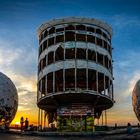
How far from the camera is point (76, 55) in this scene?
157 ft

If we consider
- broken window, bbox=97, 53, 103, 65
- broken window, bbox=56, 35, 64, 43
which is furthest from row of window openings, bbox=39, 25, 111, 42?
broken window, bbox=97, 53, 103, 65

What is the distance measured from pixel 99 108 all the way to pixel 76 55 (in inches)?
471

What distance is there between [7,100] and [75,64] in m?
12.3

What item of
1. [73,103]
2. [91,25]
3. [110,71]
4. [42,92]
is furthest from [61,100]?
[91,25]

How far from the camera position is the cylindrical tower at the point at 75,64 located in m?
47.2

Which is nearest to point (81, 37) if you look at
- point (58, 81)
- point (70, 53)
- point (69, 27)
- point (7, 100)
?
point (69, 27)

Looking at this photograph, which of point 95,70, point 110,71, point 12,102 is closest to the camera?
point 12,102

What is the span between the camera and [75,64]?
46.8 metres

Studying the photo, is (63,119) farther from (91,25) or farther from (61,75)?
(91,25)

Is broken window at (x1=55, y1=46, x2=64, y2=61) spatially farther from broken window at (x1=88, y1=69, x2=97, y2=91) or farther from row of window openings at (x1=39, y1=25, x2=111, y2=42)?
broken window at (x1=88, y1=69, x2=97, y2=91)

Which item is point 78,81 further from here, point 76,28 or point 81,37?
point 76,28

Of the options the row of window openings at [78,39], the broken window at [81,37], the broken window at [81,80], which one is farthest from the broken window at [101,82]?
the broken window at [81,37]

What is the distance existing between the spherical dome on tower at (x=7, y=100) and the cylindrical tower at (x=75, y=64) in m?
6.72

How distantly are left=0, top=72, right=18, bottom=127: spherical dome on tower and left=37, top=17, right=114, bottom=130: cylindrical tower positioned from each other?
22.0ft
